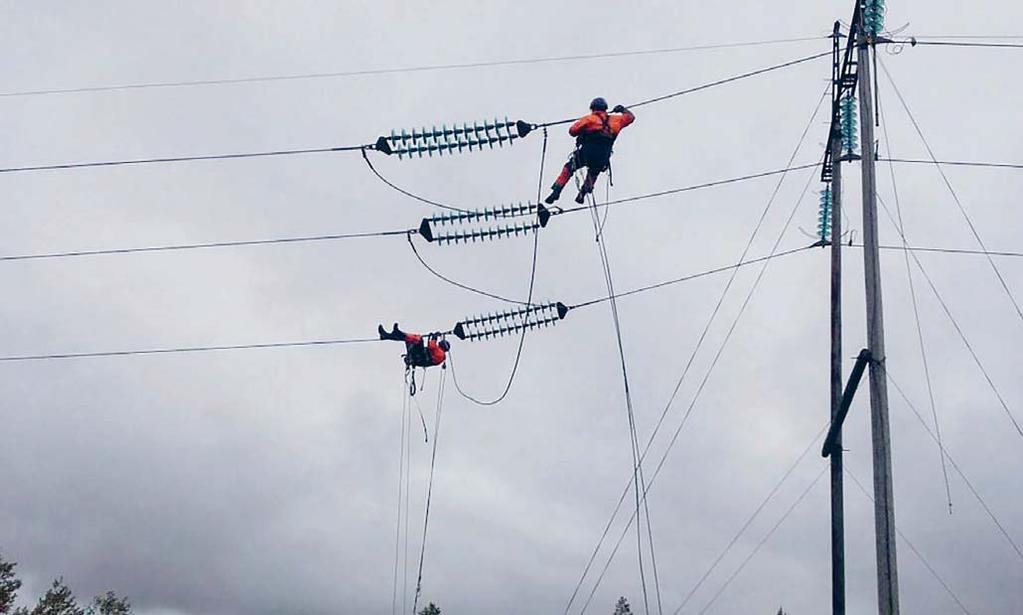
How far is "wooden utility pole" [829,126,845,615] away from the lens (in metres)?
10.9

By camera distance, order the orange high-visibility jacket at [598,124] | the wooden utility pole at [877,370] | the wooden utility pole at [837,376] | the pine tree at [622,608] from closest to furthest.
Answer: the wooden utility pole at [877,370]
the wooden utility pole at [837,376]
the orange high-visibility jacket at [598,124]
the pine tree at [622,608]

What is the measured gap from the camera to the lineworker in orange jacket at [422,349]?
44.9ft

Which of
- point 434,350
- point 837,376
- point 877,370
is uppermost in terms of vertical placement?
point 434,350

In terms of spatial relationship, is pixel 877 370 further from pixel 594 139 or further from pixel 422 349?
pixel 422 349

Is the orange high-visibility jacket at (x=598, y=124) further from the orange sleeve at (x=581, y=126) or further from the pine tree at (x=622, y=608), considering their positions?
the pine tree at (x=622, y=608)

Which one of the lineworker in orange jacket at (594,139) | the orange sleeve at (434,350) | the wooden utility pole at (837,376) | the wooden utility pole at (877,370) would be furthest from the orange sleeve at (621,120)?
the orange sleeve at (434,350)

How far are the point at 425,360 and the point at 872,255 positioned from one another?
6067 mm

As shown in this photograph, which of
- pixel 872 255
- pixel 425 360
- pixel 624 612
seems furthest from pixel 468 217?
pixel 624 612

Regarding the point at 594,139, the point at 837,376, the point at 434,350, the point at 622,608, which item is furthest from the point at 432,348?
the point at 622,608

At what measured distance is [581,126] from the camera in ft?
36.6

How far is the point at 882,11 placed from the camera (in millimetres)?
11672

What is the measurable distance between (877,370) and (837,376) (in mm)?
1711

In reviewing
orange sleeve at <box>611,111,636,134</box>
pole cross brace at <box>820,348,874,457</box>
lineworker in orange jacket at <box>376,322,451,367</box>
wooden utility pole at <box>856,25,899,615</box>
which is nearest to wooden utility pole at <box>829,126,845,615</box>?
pole cross brace at <box>820,348,874,457</box>

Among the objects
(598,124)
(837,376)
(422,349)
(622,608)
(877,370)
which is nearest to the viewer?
(877,370)
